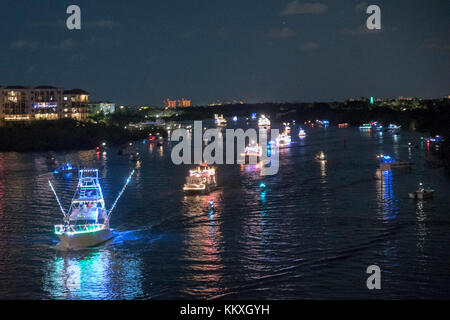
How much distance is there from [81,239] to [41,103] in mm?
45048

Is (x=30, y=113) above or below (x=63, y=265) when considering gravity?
above

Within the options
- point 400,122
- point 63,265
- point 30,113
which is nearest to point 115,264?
point 63,265

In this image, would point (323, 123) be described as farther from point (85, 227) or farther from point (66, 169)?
point (85, 227)

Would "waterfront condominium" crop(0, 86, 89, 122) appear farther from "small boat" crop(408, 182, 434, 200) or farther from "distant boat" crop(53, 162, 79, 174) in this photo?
"small boat" crop(408, 182, 434, 200)

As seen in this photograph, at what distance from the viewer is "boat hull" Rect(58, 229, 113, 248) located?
12173 millimetres

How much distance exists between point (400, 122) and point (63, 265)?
56.0 meters

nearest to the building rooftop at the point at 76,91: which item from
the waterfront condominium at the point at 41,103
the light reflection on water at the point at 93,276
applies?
the waterfront condominium at the point at 41,103

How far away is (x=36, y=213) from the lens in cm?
1636

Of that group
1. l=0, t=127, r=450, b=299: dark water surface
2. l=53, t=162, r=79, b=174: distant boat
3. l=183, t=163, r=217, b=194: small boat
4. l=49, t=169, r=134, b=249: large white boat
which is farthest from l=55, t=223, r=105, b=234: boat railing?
l=53, t=162, r=79, b=174: distant boat

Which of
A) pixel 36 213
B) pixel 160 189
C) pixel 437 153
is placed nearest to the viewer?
pixel 36 213

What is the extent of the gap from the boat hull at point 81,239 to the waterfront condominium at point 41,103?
40404 mm

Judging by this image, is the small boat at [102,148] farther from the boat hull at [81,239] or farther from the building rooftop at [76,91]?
the boat hull at [81,239]

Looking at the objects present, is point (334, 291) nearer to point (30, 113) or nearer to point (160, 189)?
point (160, 189)

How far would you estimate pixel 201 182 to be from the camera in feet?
65.9
